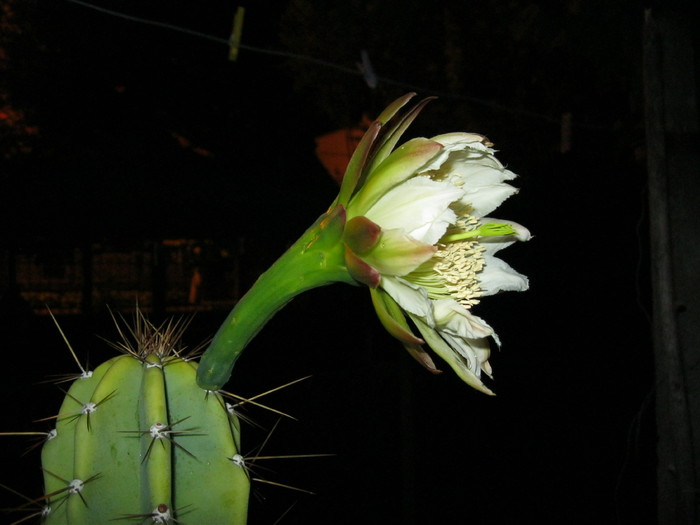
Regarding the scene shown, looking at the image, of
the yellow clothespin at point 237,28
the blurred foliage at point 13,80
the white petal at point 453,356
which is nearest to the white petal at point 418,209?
the white petal at point 453,356

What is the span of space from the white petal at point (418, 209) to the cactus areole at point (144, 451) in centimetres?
30

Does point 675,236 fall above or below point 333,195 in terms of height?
below

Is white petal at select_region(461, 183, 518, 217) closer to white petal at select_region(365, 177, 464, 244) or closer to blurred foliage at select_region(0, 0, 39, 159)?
white petal at select_region(365, 177, 464, 244)

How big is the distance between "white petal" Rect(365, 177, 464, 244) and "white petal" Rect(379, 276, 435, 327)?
0.19 ft

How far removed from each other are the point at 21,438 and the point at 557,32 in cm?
319

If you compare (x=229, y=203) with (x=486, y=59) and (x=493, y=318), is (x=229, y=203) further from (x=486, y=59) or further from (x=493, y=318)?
(x=486, y=59)

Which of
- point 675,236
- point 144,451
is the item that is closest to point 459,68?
point 675,236

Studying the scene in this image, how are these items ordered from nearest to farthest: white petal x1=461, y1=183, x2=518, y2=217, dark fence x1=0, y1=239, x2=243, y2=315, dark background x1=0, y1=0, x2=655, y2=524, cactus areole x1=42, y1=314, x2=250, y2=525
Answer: cactus areole x1=42, y1=314, x2=250, y2=525
white petal x1=461, y1=183, x2=518, y2=217
dark background x1=0, y1=0, x2=655, y2=524
dark fence x1=0, y1=239, x2=243, y2=315

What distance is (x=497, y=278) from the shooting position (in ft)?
2.74

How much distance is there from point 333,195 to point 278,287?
3527mm

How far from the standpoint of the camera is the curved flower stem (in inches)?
25.1

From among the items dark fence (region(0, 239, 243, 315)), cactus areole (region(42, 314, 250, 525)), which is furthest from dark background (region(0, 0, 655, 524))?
dark fence (region(0, 239, 243, 315))

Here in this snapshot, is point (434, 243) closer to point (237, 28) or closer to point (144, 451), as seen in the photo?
point (144, 451)

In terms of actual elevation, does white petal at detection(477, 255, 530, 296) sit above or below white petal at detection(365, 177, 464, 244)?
below
